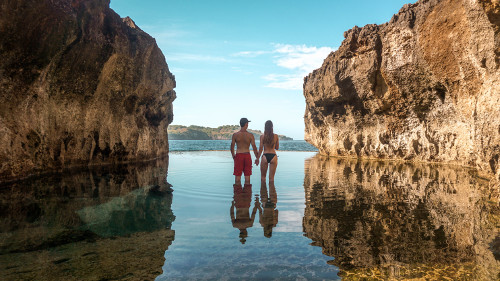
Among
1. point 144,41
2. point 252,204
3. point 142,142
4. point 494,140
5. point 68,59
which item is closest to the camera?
point 252,204

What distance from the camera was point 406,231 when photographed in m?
5.01

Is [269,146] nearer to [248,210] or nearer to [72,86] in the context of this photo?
[248,210]

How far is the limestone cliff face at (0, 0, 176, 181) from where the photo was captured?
10547 millimetres

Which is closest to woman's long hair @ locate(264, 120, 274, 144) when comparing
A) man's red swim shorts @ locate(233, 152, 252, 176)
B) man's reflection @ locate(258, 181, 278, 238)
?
man's red swim shorts @ locate(233, 152, 252, 176)

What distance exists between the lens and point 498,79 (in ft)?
32.4

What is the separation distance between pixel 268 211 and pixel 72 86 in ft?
43.1

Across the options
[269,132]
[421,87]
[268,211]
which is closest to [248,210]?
[268,211]

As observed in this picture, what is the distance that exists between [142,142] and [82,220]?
17.2m

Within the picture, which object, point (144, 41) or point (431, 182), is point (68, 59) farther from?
point (431, 182)

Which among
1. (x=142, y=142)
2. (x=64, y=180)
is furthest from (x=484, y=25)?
(x=142, y=142)

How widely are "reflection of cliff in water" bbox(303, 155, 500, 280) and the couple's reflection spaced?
0.72 m

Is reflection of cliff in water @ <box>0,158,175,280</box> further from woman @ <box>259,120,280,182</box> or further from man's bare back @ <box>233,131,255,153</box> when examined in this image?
woman @ <box>259,120,280,182</box>

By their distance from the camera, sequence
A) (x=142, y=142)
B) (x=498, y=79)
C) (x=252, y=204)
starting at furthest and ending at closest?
(x=142, y=142) < (x=498, y=79) < (x=252, y=204)

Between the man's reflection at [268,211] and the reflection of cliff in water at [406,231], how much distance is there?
655mm
